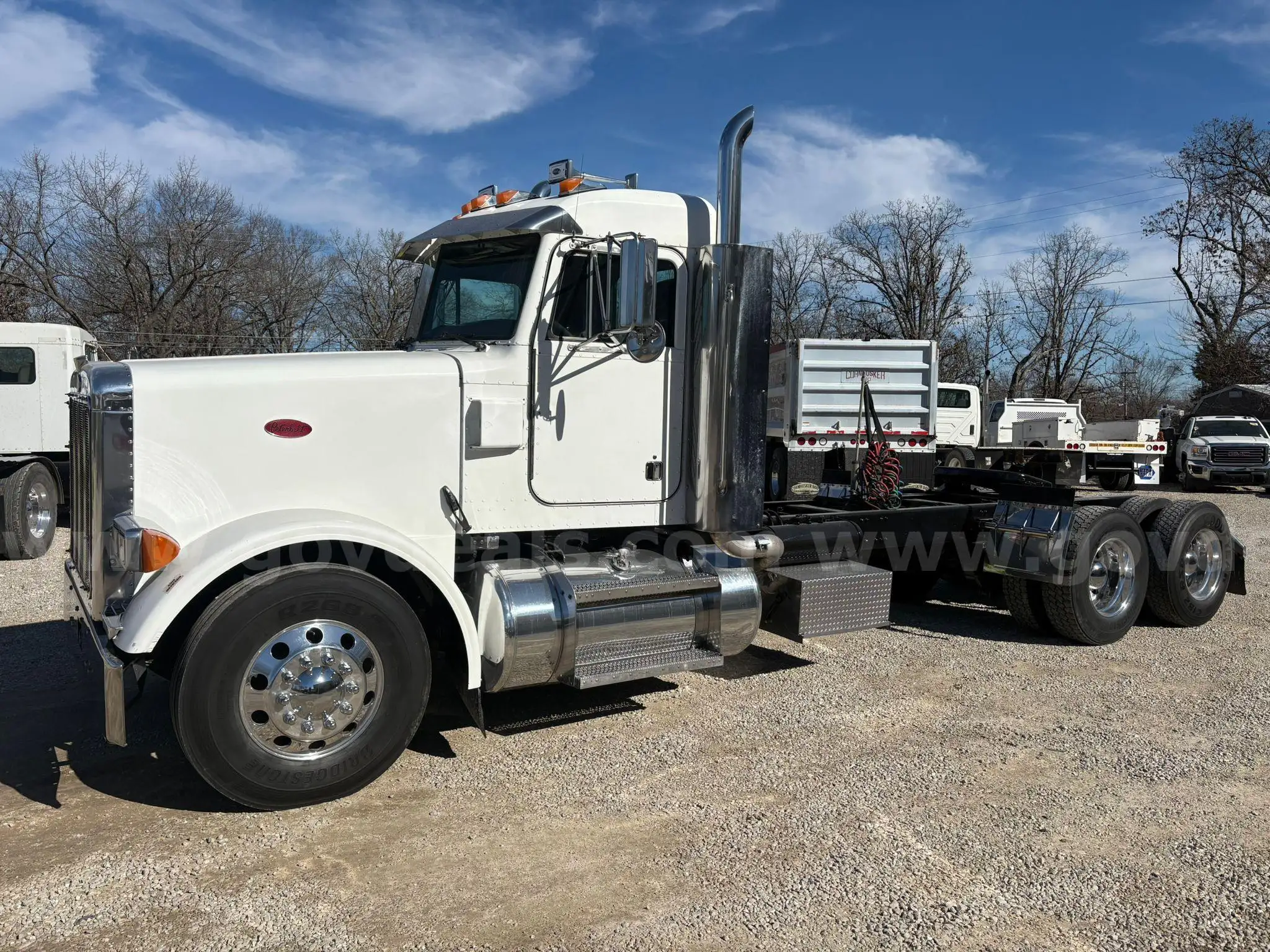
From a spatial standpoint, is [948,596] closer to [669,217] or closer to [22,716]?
[669,217]

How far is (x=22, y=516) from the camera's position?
1032cm

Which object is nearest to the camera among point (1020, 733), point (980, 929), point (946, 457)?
point (980, 929)

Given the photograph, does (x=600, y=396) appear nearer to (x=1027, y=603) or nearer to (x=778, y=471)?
(x=1027, y=603)

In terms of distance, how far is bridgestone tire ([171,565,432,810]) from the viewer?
359cm

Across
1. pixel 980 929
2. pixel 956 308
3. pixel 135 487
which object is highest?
pixel 956 308

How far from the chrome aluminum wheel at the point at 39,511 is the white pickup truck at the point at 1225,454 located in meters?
23.6

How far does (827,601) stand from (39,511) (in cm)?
960

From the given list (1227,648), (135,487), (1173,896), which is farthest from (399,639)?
(1227,648)

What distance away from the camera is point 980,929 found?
301 centimetres

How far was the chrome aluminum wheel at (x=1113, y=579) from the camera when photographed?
675 cm

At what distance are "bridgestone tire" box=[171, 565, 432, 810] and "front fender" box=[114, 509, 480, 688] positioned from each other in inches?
4.7

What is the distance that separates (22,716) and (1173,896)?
17.4 ft

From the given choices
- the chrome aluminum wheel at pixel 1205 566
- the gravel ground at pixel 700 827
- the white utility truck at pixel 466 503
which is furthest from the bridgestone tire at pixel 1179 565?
the white utility truck at pixel 466 503

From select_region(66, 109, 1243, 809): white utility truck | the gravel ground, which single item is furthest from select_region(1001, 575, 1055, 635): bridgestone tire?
select_region(66, 109, 1243, 809): white utility truck
